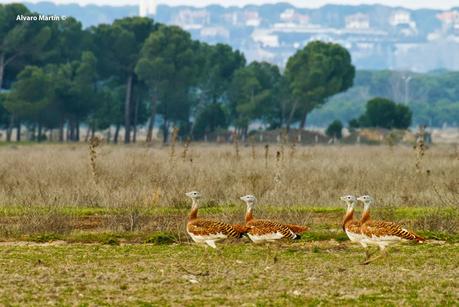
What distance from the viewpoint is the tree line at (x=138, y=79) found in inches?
3482

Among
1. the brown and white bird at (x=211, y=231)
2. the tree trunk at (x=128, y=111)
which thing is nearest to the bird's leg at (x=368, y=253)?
the brown and white bird at (x=211, y=231)

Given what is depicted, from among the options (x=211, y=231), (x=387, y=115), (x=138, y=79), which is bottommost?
(x=211, y=231)

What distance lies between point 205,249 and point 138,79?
254 feet

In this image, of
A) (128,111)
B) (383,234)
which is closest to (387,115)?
(128,111)

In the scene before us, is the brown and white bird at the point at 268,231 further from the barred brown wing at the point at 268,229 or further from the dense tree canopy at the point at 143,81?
the dense tree canopy at the point at 143,81

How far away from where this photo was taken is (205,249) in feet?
67.6

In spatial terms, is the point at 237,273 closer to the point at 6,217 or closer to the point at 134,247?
the point at 134,247

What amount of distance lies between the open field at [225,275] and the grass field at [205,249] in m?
0.02

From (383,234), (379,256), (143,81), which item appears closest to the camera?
(383,234)

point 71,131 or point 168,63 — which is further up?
point 168,63

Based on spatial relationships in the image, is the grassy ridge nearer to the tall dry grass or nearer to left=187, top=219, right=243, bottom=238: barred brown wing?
the tall dry grass

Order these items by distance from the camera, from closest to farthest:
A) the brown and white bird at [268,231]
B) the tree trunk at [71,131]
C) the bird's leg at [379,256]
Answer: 1. the bird's leg at [379,256]
2. the brown and white bird at [268,231]
3. the tree trunk at [71,131]

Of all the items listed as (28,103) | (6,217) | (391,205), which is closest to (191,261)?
(6,217)

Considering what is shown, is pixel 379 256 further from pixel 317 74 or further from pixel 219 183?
pixel 317 74
